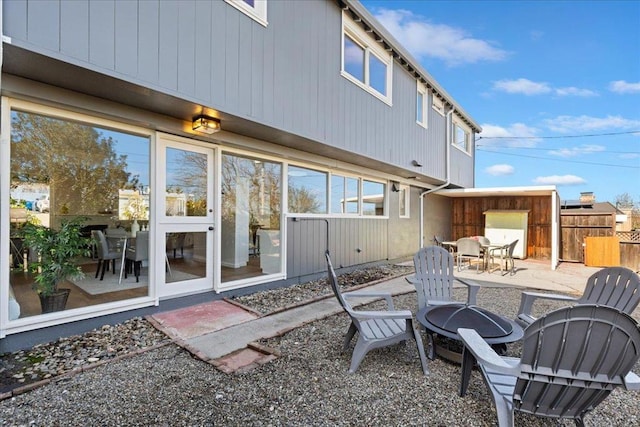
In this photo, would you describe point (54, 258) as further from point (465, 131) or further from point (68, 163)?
point (465, 131)

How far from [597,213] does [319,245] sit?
9168 millimetres

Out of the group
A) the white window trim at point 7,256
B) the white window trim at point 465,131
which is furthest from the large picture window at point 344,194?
the white window trim at point 465,131

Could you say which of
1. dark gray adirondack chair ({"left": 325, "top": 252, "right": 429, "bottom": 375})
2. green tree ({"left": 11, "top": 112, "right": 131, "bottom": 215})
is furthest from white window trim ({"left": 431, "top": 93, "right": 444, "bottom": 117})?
green tree ({"left": 11, "top": 112, "right": 131, "bottom": 215})

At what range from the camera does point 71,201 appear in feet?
20.9

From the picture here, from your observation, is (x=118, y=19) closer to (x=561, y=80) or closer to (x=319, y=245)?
(x=319, y=245)

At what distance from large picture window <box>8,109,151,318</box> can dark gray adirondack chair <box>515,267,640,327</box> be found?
15.3 feet

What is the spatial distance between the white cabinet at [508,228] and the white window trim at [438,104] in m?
4.20

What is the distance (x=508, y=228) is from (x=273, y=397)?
36.6ft

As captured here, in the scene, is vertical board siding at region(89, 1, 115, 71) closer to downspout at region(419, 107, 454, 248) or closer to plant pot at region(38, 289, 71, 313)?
plant pot at region(38, 289, 71, 313)

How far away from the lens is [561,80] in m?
15.0

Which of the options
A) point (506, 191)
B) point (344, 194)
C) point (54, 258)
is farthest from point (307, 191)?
point (506, 191)

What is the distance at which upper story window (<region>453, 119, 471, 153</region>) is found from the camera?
1130 cm

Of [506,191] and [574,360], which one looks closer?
[574,360]

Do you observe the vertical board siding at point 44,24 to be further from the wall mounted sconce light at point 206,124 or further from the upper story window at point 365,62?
the upper story window at point 365,62
